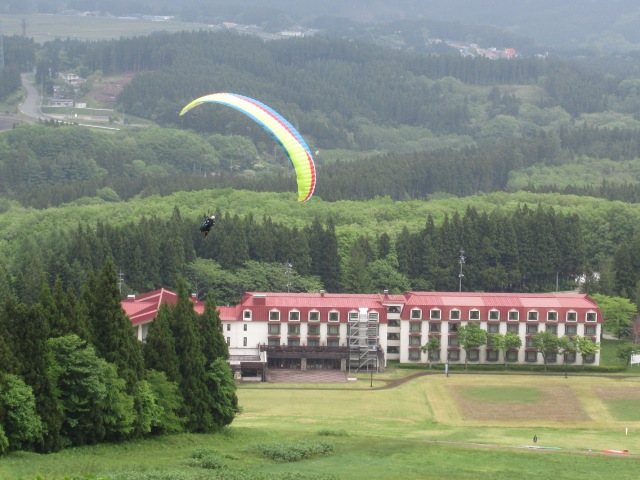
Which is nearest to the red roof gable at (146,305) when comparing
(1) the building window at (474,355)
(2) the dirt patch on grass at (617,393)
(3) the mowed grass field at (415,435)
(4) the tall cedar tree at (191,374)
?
(3) the mowed grass field at (415,435)

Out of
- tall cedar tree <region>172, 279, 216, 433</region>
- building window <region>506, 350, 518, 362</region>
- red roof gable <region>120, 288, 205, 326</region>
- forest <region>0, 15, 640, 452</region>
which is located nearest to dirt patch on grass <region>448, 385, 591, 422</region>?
building window <region>506, 350, 518, 362</region>

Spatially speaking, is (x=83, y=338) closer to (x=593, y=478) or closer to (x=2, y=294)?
(x=593, y=478)

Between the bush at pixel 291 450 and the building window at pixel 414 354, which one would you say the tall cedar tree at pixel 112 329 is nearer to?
the bush at pixel 291 450

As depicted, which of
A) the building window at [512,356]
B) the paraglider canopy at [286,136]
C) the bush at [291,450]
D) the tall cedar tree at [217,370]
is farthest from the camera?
the building window at [512,356]

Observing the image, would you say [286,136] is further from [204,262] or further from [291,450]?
[204,262]

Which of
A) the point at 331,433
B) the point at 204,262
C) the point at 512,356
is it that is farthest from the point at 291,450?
the point at 204,262
